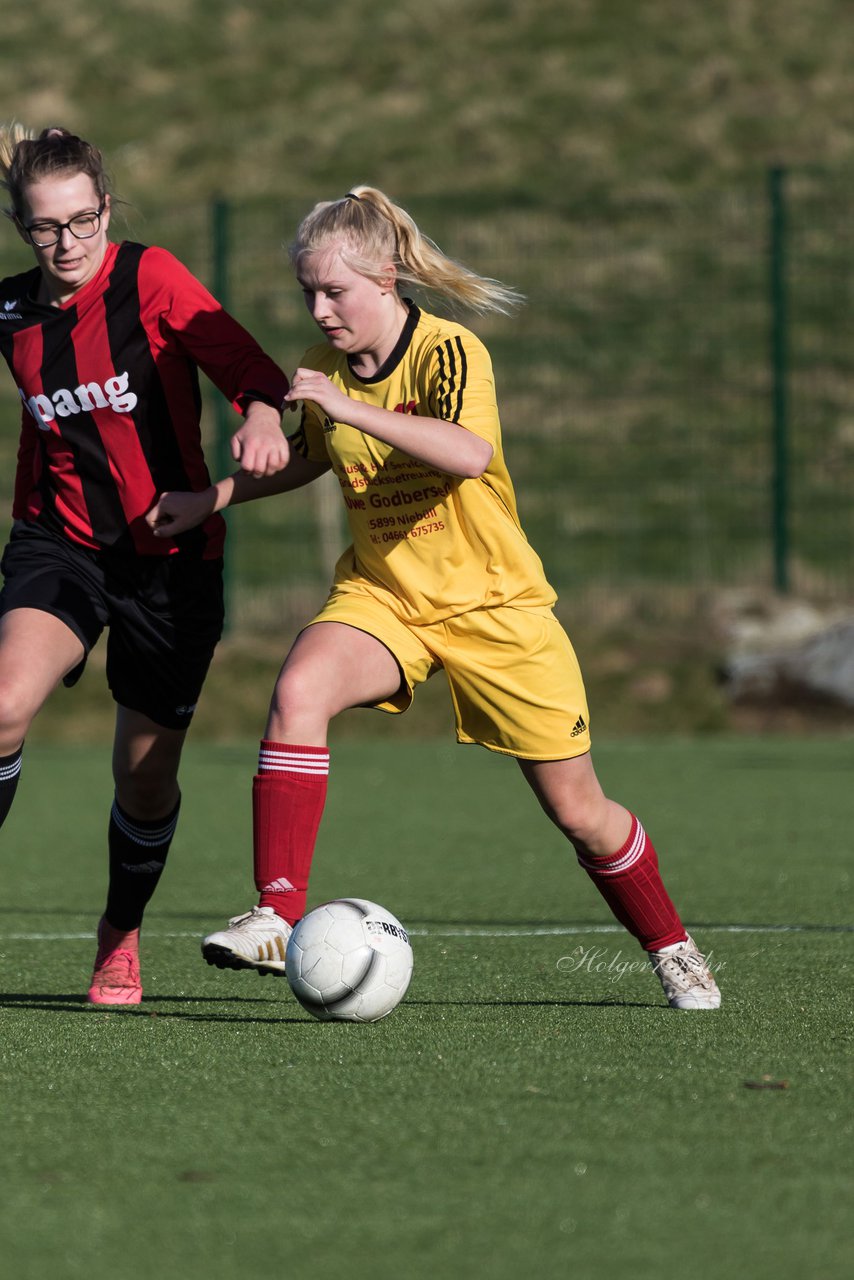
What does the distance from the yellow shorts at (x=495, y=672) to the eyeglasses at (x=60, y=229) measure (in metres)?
1.01

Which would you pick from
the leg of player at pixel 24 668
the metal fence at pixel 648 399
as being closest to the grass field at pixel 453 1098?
the leg of player at pixel 24 668

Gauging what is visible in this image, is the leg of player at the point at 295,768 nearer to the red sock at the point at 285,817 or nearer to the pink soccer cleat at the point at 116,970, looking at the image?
the red sock at the point at 285,817

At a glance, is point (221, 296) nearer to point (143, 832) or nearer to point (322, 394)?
point (143, 832)

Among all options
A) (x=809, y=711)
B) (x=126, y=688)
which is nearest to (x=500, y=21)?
(x=809, y=711)

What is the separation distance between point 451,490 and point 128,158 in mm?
23164

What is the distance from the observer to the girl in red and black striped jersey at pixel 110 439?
448 centimetres

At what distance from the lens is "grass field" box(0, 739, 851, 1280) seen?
105 inches

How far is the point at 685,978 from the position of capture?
450 cm

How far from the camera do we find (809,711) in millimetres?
12453

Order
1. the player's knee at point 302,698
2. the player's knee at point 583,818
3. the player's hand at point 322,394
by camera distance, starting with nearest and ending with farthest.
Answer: the player's hand at point 322,394 < the player's knee at point 302,698 < the player's knee at point 583,818

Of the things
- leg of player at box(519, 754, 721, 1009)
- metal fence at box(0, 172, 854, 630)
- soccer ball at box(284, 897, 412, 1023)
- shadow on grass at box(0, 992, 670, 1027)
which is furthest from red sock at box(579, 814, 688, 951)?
metal fence at box(0, 172, 854, 630)

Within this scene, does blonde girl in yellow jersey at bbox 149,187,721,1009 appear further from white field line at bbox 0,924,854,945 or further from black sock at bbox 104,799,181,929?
white field line at bbox 0,924,854,945

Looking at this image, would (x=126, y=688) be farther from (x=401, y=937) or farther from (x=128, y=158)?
(x=128, y=158)

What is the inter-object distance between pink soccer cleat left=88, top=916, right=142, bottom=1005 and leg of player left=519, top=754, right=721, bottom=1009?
110 cm
